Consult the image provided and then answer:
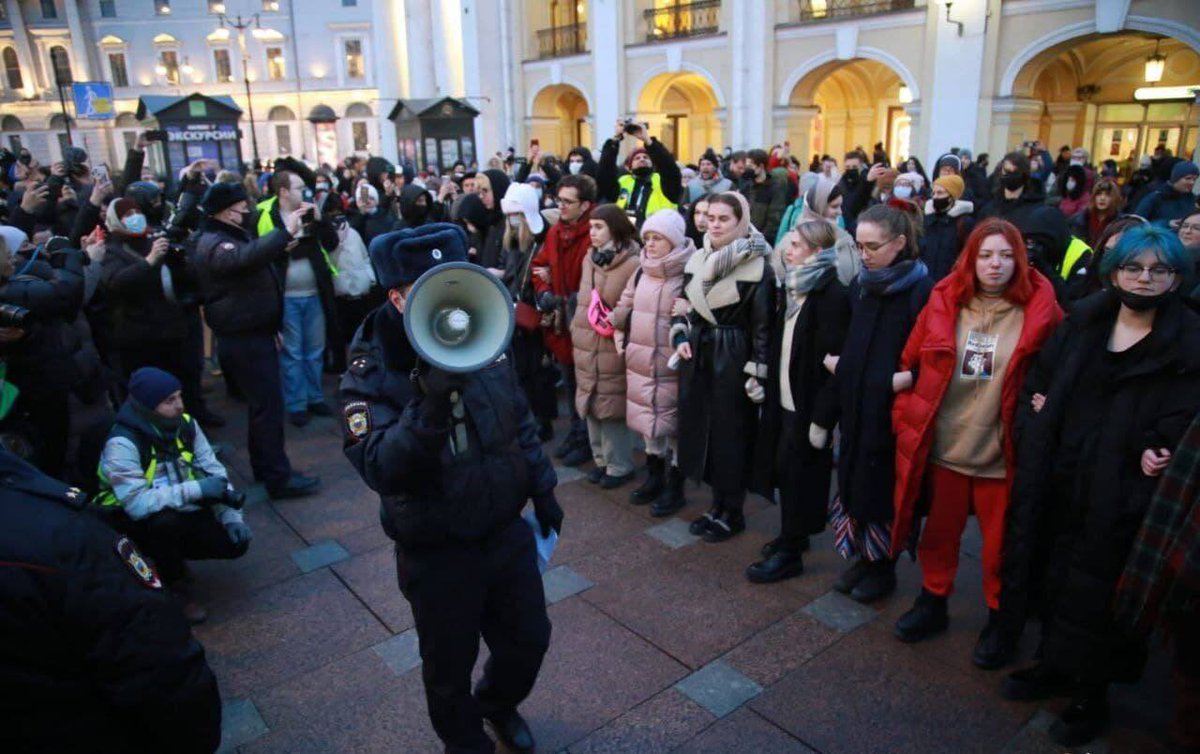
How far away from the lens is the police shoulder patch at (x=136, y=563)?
1745mm

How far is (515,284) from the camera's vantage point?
6152 mm

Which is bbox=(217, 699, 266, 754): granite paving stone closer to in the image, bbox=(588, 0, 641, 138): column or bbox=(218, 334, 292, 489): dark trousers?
bbox=(218, 334, 292, 489): dark trousers

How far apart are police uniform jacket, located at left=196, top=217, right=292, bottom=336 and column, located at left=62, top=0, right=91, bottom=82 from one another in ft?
173

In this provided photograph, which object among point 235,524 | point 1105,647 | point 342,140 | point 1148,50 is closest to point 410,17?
point 342,140

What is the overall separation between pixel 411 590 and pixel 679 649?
1.60m

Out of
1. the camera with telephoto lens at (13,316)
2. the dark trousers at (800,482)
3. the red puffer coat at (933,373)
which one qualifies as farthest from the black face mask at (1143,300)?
the camera with telephoto lens at (13,316)

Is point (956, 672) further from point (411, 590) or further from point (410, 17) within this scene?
point (410, 17)

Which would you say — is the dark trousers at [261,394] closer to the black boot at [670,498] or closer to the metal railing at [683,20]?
the black boot at [670,498]

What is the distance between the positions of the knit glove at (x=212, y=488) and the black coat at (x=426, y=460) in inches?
74.1

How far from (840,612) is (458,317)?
2.88 metres

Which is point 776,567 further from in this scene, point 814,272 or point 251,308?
point 251,308

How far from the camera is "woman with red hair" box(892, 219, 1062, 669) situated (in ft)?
10.6

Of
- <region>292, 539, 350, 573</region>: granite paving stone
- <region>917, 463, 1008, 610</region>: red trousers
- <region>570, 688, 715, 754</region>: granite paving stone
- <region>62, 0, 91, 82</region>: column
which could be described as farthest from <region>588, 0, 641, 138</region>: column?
<region>62, 0, 91, 82</region>: column

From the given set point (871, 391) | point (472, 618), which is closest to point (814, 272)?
point (871, 391)
